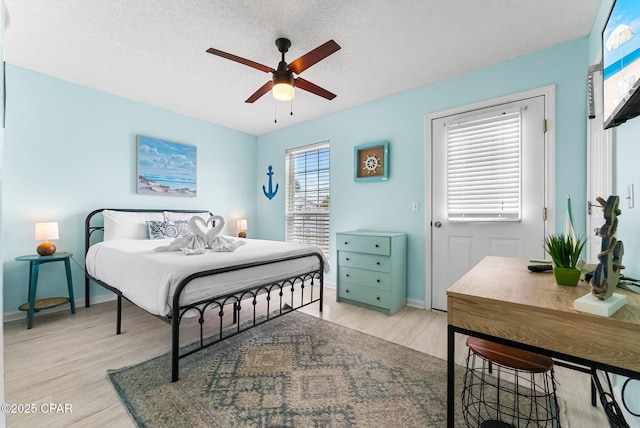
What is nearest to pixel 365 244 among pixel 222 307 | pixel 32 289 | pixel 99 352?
pixel 222 307

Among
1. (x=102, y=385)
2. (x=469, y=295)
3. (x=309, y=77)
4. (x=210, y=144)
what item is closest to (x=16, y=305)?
(x=102, y=385)

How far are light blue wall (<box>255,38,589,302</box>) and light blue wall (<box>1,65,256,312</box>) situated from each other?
1772 millimetres

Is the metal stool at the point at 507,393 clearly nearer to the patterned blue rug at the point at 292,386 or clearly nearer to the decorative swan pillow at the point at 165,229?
the patterned blue rug at the point at 292,386

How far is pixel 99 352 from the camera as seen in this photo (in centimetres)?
211

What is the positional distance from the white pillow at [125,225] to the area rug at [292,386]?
1.76 m

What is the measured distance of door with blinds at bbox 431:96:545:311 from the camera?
2.46 metres

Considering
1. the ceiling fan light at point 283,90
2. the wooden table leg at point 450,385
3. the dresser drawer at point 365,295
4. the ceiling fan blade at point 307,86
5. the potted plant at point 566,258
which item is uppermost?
the ceiling fan blade at point 307,86

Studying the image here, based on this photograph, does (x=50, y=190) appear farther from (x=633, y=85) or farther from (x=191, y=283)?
(x=633, y=85)

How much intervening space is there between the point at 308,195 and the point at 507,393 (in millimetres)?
3255

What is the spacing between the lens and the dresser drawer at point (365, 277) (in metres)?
2.93

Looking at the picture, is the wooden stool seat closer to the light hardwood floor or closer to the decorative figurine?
the decorative figurine

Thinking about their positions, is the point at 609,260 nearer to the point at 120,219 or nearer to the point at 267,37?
the point at 267,37

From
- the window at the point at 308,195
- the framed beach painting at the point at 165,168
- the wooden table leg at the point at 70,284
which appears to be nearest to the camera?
the wooden table leg at the point at 70,284

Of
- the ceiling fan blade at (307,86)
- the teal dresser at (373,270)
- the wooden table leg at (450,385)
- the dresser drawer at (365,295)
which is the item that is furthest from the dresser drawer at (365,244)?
the wooden table leg at (450,385)
